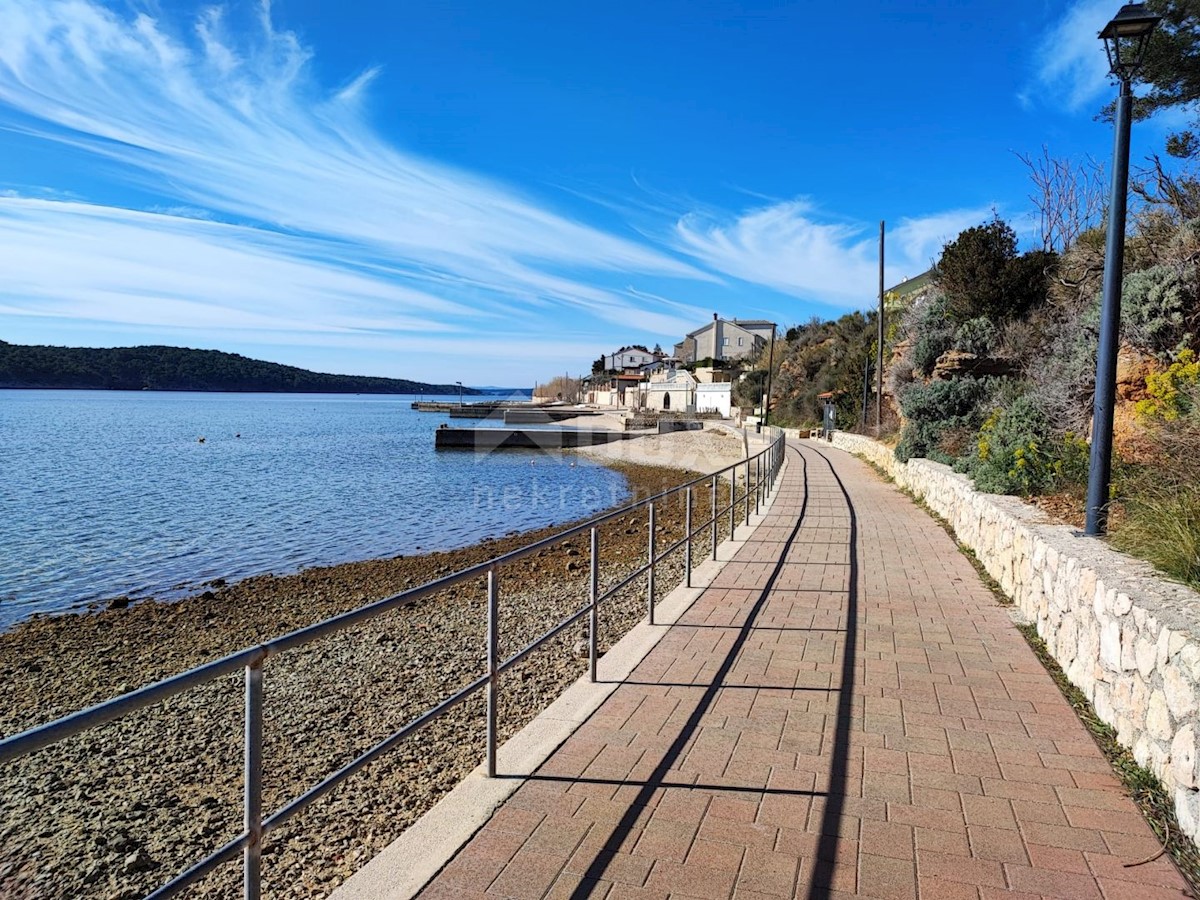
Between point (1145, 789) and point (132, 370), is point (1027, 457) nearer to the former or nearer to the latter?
point (1145, 789)

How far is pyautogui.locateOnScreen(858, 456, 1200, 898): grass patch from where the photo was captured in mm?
2920

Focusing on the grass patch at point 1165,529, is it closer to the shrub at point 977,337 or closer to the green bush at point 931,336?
the shrub at point 977,337

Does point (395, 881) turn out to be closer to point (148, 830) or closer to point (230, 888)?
point (230, 888)

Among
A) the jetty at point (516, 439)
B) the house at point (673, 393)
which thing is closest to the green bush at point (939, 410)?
the jetty at point (516, 439)

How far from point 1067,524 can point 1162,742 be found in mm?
3474

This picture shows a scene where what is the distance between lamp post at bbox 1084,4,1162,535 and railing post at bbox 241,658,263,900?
5.94m

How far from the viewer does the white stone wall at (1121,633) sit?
3.22 metres

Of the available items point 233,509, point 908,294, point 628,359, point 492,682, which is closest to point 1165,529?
point 492,682

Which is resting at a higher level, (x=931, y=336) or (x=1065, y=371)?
(x=931, y=336)

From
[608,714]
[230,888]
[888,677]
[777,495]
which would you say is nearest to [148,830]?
[230,888]

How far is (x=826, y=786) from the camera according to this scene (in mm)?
3488

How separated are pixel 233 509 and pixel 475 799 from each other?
22.0m

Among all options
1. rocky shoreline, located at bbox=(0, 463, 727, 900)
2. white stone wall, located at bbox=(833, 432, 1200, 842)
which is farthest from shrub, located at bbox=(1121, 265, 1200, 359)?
rocky shoreline, located at bbox=(0, 463, 727, 900)

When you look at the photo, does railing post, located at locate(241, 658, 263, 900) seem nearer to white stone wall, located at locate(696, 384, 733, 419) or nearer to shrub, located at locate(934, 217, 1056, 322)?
shrub, located at locate(934, 217, 1056, 322)
